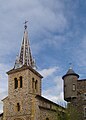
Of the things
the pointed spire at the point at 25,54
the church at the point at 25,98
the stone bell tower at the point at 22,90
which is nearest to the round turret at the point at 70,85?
the church at the point at 25,98

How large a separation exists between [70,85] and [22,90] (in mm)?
9354

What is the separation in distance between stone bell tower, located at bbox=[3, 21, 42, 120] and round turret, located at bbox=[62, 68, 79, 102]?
6.13 metres

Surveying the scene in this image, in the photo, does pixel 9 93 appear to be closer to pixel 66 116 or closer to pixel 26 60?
pixel 26 60

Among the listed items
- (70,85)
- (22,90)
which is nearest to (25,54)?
(22,90)

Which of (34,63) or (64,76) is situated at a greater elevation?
(34,63)

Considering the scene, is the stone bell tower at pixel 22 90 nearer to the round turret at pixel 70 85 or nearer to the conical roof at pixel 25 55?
the conical roof at pixel 25 55

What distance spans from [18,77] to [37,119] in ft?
31.1

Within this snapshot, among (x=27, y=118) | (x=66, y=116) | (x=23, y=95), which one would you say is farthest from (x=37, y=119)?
(x=66, y=116)

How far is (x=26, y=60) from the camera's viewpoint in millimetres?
61594

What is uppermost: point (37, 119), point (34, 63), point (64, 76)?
point (34, 63)

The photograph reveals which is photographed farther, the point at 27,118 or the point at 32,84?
the point at 32,84

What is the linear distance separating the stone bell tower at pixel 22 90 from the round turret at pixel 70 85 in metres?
6.13


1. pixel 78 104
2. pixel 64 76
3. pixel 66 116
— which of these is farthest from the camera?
pixel 64 76

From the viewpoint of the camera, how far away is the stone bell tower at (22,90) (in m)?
54.3
